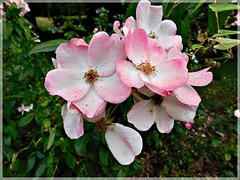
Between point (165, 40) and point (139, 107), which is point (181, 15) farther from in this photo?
point (139, 107)

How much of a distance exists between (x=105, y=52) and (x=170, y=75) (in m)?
0.11

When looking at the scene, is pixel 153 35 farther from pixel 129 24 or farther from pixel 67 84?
pixel 67 84

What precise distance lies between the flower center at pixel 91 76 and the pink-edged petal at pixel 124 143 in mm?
95

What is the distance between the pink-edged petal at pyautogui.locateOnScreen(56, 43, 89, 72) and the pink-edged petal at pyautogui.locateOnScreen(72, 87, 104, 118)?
0.18 feet

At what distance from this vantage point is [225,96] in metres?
1.97

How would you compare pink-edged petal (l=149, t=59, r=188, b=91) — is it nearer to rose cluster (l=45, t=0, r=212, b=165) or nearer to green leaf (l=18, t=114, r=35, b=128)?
rose cluster (l=45, t=0, r=212, b=165)

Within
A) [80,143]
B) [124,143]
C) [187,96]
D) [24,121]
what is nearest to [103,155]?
[80,143]

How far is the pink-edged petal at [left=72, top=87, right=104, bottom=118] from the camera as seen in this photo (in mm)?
225

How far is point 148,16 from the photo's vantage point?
12.6 inches

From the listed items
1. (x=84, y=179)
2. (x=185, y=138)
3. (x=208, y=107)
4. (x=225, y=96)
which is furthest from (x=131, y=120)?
(x=225, y=96)

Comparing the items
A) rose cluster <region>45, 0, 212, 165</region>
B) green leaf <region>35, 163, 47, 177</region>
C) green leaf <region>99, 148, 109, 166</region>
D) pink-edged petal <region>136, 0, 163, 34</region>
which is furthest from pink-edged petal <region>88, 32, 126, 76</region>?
green leaf <region>35, 163, 47, 177</region>

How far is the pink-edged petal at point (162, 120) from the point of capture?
0.93ft

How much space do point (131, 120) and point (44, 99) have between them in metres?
0.67

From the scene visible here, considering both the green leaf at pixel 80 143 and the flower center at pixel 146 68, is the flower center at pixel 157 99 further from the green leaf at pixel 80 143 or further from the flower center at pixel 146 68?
the green leaf at pixel 80 143
